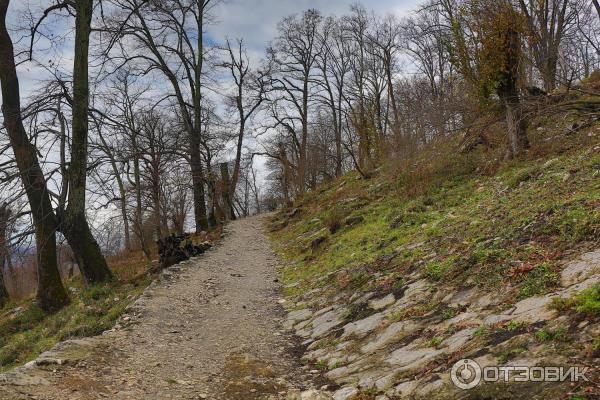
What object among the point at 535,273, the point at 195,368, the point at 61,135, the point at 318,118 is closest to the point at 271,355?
the point at 195,368

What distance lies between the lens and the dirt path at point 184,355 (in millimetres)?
4418

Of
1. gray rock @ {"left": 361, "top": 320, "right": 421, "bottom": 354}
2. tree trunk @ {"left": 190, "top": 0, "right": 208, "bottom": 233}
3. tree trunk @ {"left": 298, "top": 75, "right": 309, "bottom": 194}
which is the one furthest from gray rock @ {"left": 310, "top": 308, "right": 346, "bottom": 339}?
tree trunk @ {"left": 298, "top": 75, "right": 309, "bottom": 194}

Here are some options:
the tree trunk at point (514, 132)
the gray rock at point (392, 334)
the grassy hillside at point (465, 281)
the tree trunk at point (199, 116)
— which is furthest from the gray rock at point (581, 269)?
the tree trunk at point (199, 116)

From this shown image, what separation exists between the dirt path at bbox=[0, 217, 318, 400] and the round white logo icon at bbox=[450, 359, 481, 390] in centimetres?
191

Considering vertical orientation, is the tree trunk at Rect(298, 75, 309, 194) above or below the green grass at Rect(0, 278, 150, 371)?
above

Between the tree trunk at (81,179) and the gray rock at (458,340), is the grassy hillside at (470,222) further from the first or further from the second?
the tree trunk at (81,179)

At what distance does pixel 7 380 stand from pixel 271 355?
2883mm

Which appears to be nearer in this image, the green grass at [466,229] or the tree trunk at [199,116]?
the green grass at [466,229]

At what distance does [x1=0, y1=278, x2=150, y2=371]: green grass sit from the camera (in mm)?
6789

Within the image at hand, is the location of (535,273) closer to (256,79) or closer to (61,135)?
(61,135)

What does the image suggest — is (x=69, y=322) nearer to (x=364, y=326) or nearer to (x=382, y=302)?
(x=364, y=326)

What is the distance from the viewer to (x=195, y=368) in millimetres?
5172

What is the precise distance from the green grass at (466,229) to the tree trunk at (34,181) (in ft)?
18.7

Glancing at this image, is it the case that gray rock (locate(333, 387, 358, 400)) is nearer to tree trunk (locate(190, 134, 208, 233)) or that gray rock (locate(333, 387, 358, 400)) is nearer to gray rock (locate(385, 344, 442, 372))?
gray rock (locate(385, 344, 442, 372))
